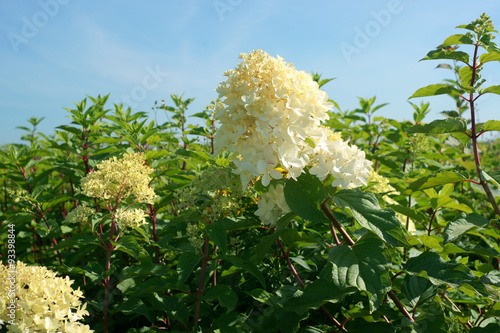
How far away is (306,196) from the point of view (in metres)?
1.71

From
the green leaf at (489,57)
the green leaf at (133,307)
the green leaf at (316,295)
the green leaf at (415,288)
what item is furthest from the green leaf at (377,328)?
the green leaf at (489,57)

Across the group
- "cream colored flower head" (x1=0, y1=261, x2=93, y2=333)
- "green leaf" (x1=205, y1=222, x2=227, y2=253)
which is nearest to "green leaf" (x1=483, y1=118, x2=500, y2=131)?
"green leaf" (x1=205, y1=222, x2=227, y2=253)

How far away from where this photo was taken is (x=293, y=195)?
1.73 m

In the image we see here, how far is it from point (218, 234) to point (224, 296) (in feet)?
1.20

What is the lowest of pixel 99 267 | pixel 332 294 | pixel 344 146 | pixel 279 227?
pixel 332 294

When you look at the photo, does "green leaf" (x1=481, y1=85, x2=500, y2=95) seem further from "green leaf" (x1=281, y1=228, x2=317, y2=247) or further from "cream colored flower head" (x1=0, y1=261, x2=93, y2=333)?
"cream colored flower head" (x1=0, y1=261, x2=93, y2=333)

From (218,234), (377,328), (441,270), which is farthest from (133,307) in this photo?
(441,270)

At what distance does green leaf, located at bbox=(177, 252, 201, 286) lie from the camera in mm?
1970

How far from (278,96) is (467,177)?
54.1 inches

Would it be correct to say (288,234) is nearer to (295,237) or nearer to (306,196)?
(295,237)

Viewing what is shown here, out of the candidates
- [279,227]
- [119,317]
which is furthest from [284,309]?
[119,317]

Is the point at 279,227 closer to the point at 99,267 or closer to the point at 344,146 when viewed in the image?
the point at 344,146

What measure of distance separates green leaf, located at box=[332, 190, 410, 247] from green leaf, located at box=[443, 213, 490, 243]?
50 cm

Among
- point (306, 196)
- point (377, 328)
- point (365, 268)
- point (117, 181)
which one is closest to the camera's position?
point (365, 268)
